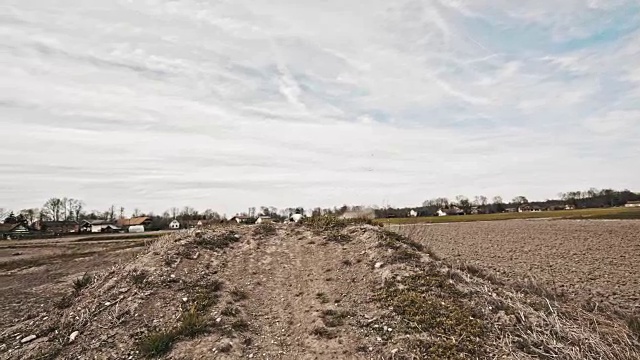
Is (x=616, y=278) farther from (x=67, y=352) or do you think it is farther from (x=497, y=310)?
(x=67, y=352)

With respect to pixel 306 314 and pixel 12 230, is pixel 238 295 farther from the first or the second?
pixel 12 230

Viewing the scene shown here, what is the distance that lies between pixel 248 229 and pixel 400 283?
7231 millimetres

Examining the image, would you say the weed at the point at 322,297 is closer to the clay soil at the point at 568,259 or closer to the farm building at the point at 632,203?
the clay soil at the point at 568,259

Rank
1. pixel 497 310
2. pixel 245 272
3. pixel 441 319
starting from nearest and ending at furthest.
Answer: pixel 441 319 < pixel 497 310 < pixel 245 272

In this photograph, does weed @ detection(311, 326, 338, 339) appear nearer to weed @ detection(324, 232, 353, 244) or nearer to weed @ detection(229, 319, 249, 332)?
weed @ detection(229, 319, 249, 332)

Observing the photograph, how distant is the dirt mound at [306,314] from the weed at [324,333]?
23mm

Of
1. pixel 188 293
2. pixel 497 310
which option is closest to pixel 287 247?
pixel 188 293

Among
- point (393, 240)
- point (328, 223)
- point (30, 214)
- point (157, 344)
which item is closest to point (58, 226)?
point (30, 214)

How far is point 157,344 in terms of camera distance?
28.2 feet

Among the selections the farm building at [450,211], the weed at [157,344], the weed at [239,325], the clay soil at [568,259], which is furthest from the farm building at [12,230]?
the farm building at [450,211]

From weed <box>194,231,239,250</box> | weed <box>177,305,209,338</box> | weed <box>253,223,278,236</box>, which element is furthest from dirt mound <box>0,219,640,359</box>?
weed <box>253,223,278,236</box>

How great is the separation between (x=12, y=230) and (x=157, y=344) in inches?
4121

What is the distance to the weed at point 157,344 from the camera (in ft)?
27.8

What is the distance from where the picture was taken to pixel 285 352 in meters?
8.48
